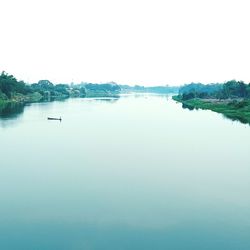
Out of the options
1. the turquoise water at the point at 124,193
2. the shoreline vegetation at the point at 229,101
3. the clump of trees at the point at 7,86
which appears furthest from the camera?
the clump of trees at the point at 7,86

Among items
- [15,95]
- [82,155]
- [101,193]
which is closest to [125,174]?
[101,193]

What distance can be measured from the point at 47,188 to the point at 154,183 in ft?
17.1

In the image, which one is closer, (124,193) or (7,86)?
(124,193)

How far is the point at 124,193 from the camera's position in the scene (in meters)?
16.2

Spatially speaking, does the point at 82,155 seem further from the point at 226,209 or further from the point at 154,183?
the point at 226,209

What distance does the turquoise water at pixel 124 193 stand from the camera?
11.7 meters

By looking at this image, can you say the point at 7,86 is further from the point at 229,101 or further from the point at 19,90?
the point at 229,101

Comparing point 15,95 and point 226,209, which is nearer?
point 226,209

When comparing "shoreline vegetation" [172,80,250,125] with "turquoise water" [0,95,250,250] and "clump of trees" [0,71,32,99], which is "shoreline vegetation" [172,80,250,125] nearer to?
"turquoise water" [0,95,250,250]

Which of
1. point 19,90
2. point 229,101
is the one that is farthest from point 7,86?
point 229,101

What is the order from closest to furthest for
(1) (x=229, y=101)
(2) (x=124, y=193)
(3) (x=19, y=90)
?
(2) (x=124, y=193) → (1) (x=229, y=101) → (3) (x=19, y=90)

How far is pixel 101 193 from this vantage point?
16141 mm

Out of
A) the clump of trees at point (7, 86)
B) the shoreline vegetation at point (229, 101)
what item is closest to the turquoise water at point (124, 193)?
the shoreline vegetation at point (229, 101)

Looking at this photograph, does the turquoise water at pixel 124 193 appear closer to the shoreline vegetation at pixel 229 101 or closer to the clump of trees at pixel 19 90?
the shoreline vegetation at pixel 229 101
